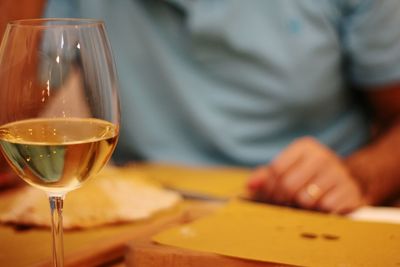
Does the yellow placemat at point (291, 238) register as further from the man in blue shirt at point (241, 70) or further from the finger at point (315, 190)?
the man in blue shirt at point (241, 70)

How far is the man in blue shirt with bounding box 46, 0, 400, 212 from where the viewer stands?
137 cm

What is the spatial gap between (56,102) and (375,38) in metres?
0.89

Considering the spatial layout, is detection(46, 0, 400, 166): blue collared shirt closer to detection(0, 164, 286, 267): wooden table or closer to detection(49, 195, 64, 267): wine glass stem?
detection(0, 164, 286, 267): wooden table

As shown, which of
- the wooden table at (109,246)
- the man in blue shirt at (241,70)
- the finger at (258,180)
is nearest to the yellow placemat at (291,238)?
the wooden table at (109,246)

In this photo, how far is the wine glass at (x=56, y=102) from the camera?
62 centimetres

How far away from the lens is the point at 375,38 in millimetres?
1367

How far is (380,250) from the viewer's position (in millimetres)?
729

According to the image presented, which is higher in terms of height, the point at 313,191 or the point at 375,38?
the point at 375,38

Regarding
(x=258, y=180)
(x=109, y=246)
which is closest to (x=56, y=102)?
(x=109, y=246)

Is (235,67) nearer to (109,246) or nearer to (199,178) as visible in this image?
(199,178)

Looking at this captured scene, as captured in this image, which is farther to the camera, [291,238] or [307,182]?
[307,182]

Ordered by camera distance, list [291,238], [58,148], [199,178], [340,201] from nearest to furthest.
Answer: [58,148] → [291,238] → [340,201] → [199,178]

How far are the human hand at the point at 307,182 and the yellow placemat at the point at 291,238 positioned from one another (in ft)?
0.26

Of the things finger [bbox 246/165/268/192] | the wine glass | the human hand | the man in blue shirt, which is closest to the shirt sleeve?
the man in blue shirt
